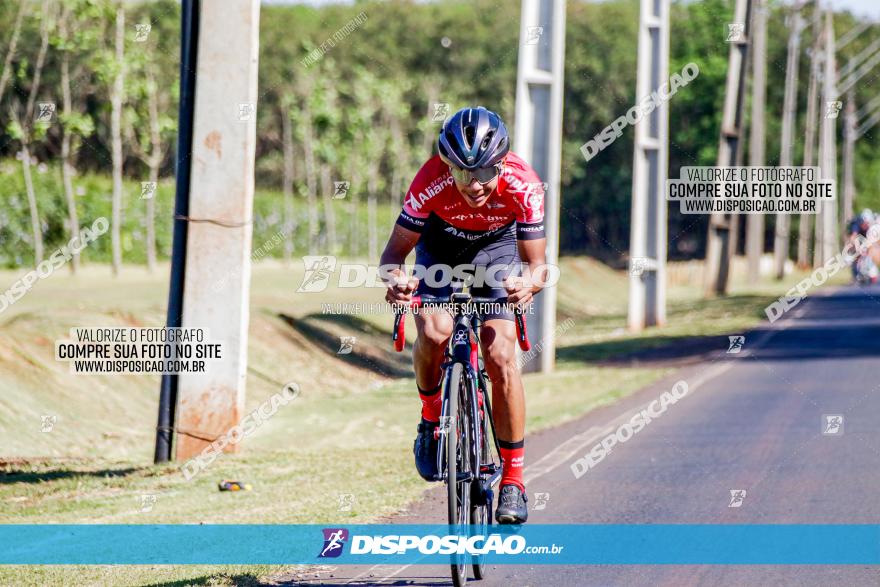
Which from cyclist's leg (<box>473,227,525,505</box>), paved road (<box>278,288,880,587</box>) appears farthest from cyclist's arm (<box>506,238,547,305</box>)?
paved road (<box>278,288,880,587</box>)

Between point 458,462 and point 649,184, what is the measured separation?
22.4 meters

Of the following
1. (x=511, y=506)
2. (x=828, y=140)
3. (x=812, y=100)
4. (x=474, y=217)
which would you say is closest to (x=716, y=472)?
(x=511, y=506)

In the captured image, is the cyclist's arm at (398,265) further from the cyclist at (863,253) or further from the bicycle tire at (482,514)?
the cyclist at (863,253)

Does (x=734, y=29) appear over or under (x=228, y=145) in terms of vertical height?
over

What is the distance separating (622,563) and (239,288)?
5.21 m

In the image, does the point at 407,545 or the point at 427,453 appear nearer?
the point at 427,453

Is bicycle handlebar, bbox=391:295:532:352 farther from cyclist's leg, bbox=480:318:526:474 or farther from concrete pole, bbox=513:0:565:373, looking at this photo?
concrete pole, bbox=513:0:565:373

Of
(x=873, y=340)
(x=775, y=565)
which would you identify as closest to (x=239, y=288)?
(x=775, y=565)

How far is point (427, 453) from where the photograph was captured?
6.70 meters

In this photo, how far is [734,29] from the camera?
26344mm

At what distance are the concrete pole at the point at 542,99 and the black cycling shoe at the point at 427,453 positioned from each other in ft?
39.7

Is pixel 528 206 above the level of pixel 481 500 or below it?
above

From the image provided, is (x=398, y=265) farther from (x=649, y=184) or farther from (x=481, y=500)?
(x=649, y=184)

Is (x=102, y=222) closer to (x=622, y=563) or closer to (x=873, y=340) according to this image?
(x=873, y=340)
